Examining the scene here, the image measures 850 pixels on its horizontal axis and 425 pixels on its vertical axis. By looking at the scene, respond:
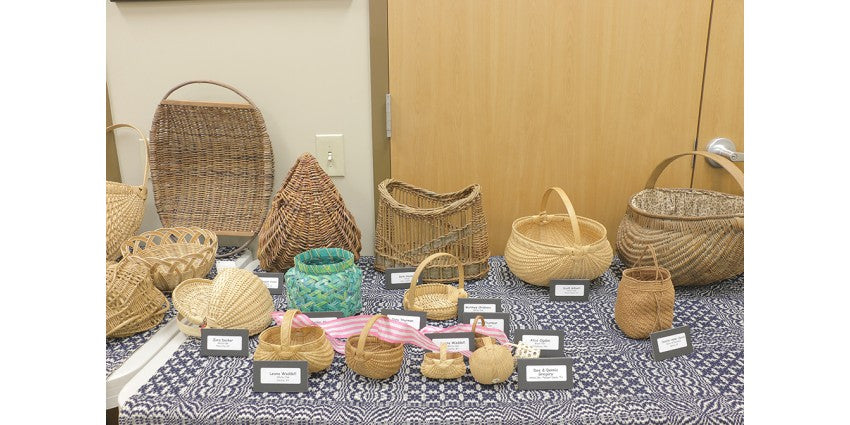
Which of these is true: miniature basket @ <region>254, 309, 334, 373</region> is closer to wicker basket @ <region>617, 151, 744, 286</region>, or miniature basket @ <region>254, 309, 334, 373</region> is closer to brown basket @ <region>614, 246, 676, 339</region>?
brown basket @ <region>614, 246, 676, 339</region>

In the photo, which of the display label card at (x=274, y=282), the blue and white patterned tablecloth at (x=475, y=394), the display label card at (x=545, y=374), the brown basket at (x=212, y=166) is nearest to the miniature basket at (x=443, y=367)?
the blue and white patterned tablecloth at (x=475, y=394)

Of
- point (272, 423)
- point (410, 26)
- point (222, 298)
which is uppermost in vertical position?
point (410, 26)

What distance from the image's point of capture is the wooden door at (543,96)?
1831 millimetres

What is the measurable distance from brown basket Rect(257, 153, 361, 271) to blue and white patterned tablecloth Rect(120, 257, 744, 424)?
0.40 metres

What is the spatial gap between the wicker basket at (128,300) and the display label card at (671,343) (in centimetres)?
119

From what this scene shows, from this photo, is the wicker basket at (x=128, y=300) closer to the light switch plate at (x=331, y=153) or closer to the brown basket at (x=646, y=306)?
the light switch plate at (x=331, y=153)

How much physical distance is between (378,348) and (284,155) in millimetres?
922

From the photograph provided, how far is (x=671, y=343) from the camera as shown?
1.33m

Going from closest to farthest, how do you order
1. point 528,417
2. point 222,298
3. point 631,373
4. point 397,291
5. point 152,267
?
point 528,417
point 631,373
point 222,298
point 152,267
point 397,291

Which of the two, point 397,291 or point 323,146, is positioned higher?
point 323,146

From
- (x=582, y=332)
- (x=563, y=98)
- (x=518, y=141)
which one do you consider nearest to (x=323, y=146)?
(x=518, y=141)

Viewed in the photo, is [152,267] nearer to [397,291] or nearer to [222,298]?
[222,298]

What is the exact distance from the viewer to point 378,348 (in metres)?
1.29

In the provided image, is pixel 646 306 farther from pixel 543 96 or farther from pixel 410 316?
pixel 543 96
